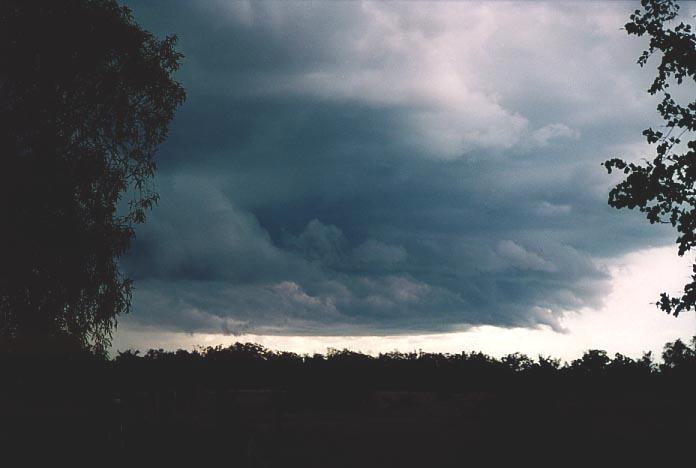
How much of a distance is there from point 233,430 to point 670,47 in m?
14.8

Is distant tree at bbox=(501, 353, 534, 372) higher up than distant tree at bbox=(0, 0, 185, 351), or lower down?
lower down

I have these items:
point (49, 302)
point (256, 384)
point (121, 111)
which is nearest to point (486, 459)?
point (256, 384)

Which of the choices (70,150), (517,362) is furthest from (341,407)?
(70,150)

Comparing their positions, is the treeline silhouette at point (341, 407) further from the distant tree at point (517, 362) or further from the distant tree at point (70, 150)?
the distant tree at point (70, 150)

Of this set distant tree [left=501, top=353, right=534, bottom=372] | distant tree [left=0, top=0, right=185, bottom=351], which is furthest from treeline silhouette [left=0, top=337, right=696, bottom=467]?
distant tree [left=0, top=0, right=185, bottom=351]

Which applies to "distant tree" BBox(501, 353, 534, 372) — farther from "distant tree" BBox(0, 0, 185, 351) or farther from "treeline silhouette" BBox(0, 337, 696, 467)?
"distant tree" BBox(0, 0, 185, 351)

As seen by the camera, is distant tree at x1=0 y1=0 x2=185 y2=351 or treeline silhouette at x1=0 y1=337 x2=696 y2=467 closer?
treeline silhouette at x1=0 y1=337 x2=696 y2=467

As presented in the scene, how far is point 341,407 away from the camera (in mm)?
→ 15836

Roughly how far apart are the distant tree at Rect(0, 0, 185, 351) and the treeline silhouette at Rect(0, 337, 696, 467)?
6.56 meters

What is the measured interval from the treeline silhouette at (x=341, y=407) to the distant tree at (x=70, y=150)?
6555mm

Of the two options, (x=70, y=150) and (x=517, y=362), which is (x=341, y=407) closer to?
(x=517, y=362)

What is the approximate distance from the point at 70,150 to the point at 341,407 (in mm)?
14080

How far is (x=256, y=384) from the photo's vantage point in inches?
665

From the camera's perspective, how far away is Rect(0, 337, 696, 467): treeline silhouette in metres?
12.8
